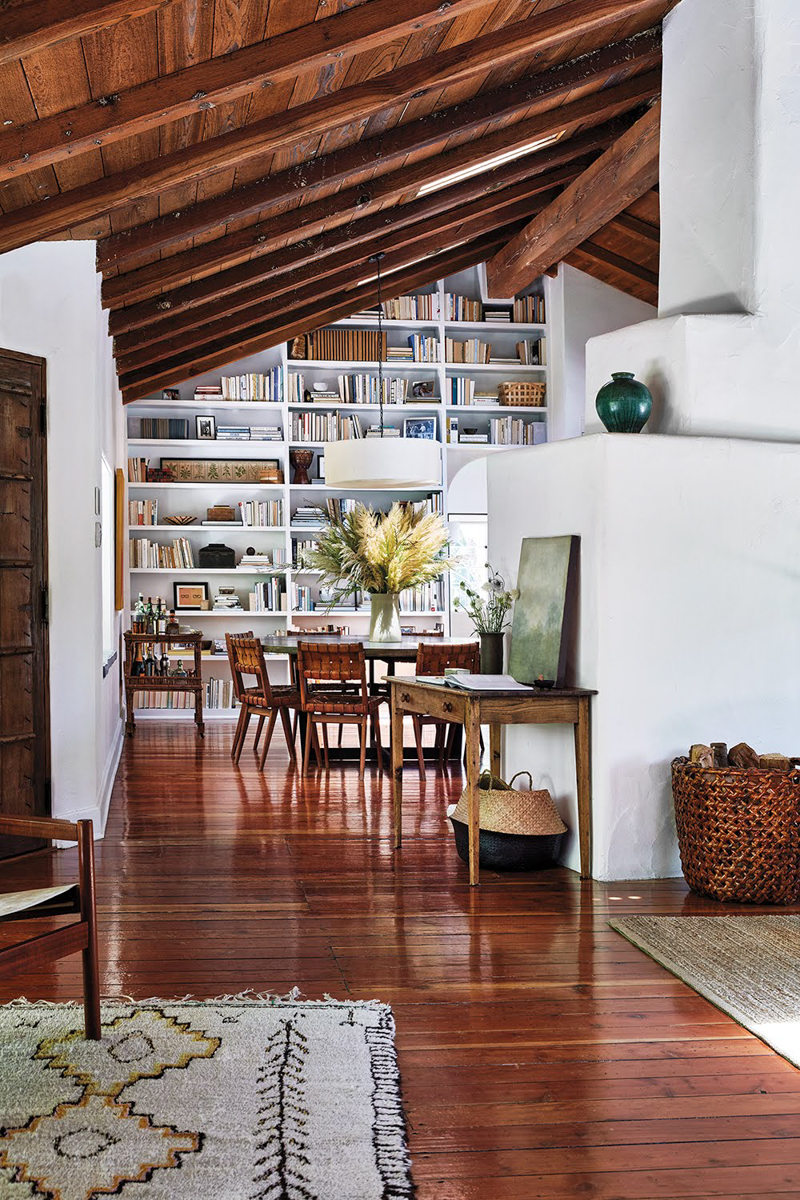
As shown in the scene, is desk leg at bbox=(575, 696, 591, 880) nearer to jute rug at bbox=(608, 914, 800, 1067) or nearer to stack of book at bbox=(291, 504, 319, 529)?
jute rug at bbox=(608, 914, 800, 1067)

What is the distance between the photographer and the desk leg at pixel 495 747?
5.36 meters

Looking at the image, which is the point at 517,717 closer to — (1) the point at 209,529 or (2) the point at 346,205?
(2) the point at 346,205

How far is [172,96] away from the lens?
3637mm

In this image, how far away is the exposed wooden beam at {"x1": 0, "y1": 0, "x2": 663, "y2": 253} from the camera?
441cm

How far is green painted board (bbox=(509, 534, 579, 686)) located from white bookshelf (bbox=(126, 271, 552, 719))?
5.32 meters

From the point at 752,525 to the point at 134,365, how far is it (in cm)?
490

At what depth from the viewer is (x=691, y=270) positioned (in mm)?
5078

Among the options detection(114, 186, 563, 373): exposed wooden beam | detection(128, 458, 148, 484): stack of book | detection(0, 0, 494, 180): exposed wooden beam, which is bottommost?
detection(128, 458, 148, 484): stack of book

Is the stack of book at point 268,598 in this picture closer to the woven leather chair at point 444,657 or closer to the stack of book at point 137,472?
the stack of book at point 137,472

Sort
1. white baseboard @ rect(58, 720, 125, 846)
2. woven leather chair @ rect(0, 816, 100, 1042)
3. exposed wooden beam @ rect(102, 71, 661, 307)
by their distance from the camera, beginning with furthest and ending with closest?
1. exposed wooden beam @ rect(102, 71, 661, 307)
2. white baseboard @ rect(58, 720, 125, 846)
3. woven leather chair @ rect(0, 816, 100, 1042)

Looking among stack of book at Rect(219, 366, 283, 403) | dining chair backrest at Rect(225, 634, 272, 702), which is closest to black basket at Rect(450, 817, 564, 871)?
dining chair backrest at Rect(225, 634, 272, 702)

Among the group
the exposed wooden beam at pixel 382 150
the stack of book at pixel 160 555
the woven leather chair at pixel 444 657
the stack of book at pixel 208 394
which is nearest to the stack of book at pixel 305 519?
the stack of book at pixel 160 555

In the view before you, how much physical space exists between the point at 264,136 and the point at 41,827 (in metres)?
2.78

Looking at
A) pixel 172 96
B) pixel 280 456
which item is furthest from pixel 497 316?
pixel 172 96
